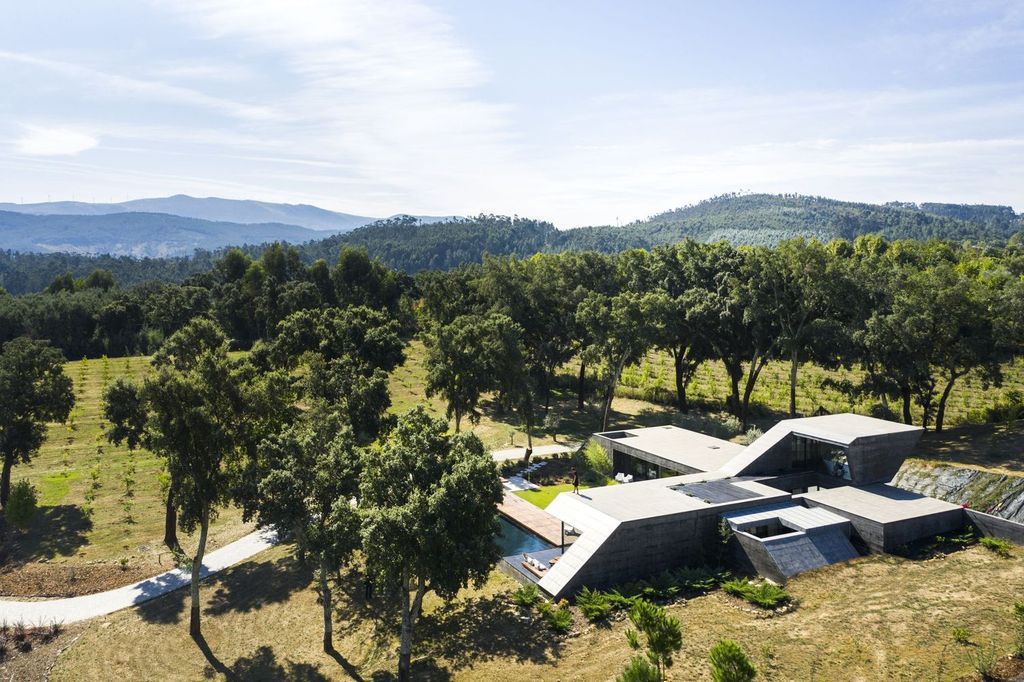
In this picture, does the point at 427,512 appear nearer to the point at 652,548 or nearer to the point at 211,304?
the point at 652,548

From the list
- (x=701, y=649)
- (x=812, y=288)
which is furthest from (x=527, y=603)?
(x=812, y=288)

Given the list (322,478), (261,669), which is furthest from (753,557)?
(261,669)

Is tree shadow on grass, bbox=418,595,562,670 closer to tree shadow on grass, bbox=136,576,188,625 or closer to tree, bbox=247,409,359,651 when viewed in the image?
tree, bbox=247,409,359,651

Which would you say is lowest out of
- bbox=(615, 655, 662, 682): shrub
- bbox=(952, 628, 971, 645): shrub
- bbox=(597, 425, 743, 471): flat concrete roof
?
bbox=(952, 628, 971, 645): shrub

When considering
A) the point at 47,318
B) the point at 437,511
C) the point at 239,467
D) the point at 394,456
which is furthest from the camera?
the point at 47,318

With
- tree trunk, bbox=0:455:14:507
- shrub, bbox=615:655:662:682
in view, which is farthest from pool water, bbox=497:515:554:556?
tree trunk, bbox=0:455:14:507

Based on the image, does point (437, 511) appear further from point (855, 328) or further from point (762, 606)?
point (855, 328)

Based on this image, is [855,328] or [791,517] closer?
[791,517]
